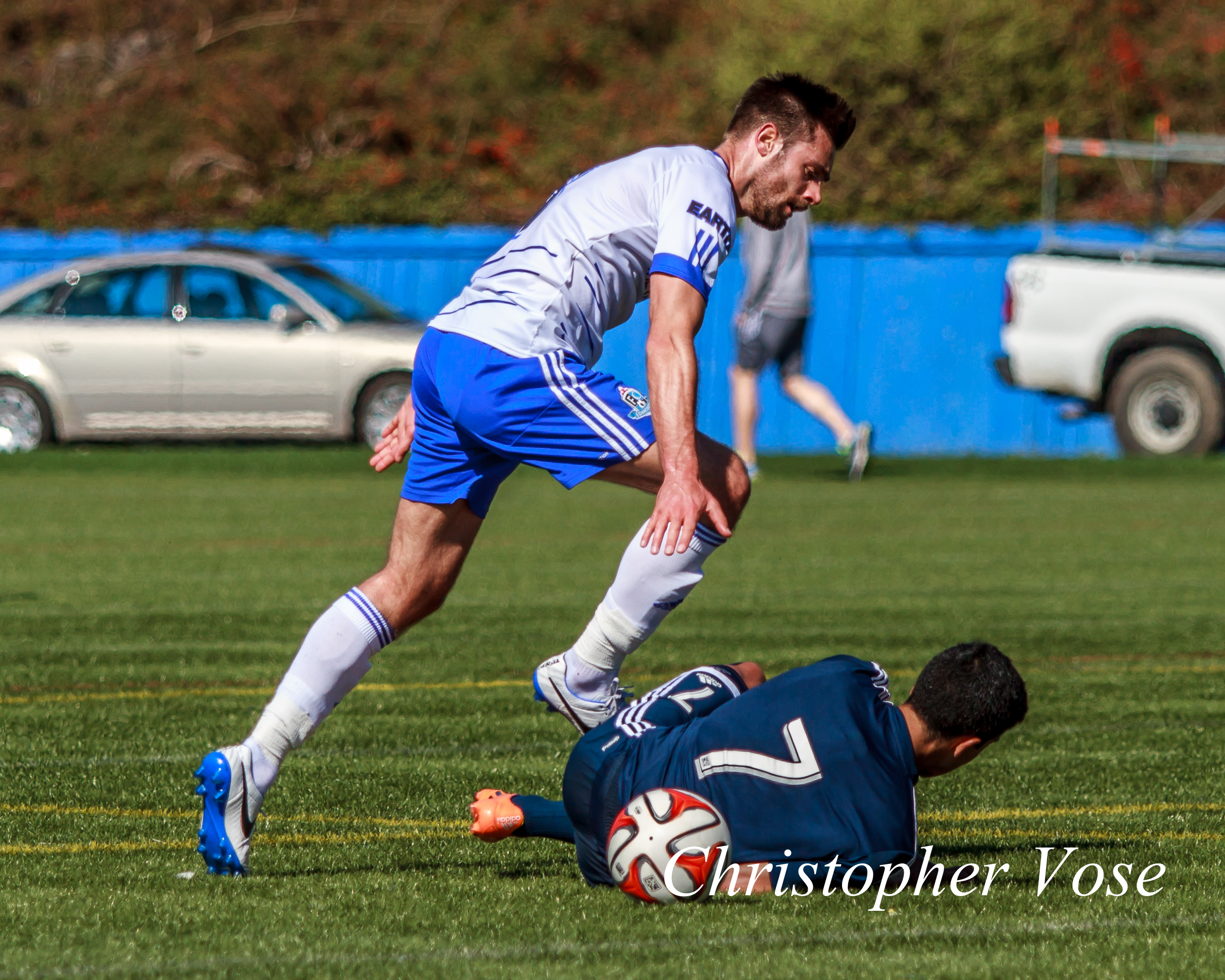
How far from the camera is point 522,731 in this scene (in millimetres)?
6430

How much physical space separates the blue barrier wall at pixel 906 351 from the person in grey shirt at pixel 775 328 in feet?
16.9

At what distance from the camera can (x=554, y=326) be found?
16.1 ft

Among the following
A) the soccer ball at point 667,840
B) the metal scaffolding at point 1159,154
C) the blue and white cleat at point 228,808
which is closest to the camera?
the soccer ball at point 667,840

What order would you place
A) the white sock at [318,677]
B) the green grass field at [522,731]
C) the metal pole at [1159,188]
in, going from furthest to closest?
1. the metal pole at [1159,188]
2. the white sock at [318,677]
3. the green grass field at [522,731]

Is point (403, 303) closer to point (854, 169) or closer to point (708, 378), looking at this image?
point (708, 378)

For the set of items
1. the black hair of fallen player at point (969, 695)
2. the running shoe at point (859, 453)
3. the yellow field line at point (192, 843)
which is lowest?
the running shoe at point (859, 453)

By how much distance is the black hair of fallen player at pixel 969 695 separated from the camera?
411 centimetres

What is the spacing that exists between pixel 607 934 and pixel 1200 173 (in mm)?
23383

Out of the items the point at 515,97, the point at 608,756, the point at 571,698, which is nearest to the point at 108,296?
the point at 515,97

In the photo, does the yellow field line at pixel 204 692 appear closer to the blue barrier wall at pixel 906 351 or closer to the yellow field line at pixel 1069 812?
the yellow field line at pixel 1069 812

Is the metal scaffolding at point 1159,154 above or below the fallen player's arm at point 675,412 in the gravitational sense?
below

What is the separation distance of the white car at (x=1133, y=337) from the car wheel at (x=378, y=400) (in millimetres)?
5688

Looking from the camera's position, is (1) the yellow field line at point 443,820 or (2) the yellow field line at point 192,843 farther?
(1) the yellow field line at point 443,820

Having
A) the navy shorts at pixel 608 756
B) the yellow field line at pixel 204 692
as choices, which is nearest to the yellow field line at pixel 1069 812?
the navy shorts at pixel 608 756
